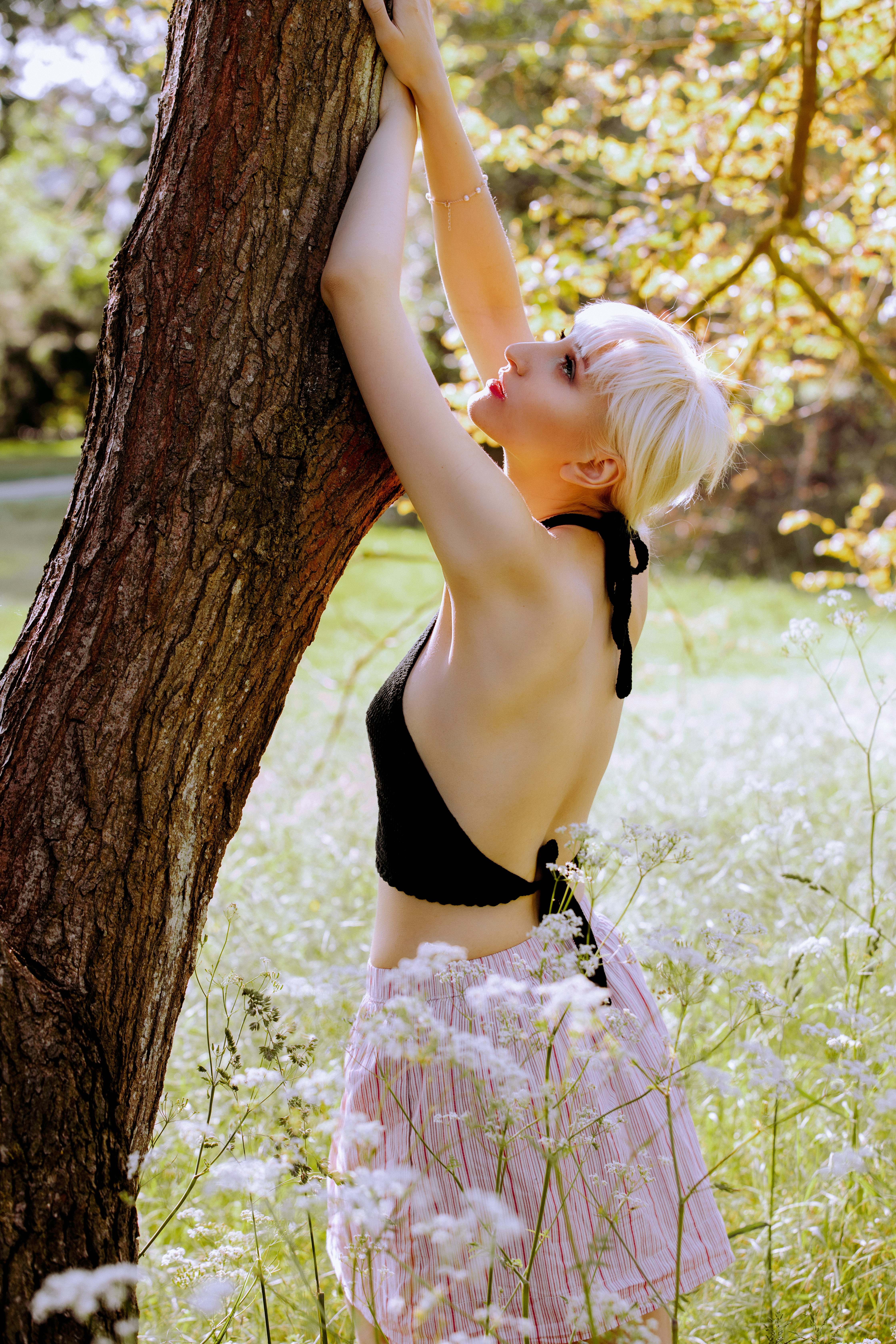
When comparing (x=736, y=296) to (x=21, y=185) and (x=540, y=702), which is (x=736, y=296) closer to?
(x=540, y=702)

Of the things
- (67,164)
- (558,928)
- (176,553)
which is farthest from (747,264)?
(67,164)

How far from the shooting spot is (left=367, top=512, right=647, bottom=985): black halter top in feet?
5.18

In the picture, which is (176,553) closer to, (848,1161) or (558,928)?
(558,928)

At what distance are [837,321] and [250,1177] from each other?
351cm

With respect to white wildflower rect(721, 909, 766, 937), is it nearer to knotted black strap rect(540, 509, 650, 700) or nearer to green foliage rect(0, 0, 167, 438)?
knotted black strap rect(540, 509, 650, 700)

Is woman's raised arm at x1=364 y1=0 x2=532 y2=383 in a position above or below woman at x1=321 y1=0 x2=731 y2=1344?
above

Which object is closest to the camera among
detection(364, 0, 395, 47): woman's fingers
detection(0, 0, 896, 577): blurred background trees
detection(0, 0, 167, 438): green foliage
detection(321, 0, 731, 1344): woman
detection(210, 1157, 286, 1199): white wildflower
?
detection(210, 1157, 286, 1199): white wildflower

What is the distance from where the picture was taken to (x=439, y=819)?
1.57 meters

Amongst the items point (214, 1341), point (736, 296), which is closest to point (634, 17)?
point (736, 296)

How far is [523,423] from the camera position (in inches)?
67.5

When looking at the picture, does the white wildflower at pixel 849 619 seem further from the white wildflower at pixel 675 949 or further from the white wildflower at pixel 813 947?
the white wildflower at pixel 675 949

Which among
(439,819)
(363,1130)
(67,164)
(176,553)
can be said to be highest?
(67,164)

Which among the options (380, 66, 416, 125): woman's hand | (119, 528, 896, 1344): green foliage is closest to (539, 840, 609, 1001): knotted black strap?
(119, 528, 896, 1344): green foliage

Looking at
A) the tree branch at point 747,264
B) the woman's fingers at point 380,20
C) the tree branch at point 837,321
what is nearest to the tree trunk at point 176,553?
the woman's fingers at point 380,20
